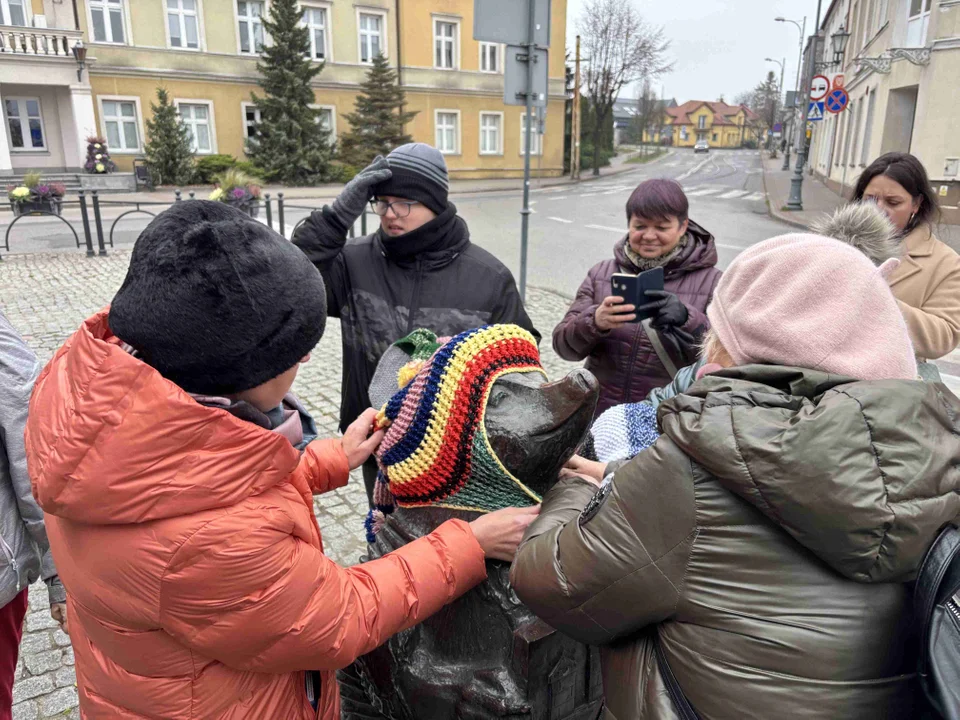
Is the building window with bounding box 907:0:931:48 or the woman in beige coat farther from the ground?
the building window with bounding box 907:0:931:48

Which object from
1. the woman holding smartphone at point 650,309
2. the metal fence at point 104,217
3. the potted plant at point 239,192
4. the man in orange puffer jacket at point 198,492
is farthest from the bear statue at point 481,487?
the potted plant at point 239,192

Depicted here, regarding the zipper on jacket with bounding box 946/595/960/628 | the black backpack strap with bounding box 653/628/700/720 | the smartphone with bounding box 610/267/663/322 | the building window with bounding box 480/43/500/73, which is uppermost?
the building window with bounding box 480/43/500/73

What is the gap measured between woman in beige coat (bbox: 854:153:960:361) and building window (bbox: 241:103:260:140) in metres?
26.9

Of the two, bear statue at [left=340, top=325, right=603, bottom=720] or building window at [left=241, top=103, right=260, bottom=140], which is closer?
bear statue at [left=340, top=325, right=603, bottom=720]

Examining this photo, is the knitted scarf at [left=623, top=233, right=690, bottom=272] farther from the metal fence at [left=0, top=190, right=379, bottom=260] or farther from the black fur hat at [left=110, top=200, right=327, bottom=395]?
the metal fence at [left=0, top=190, right=379, bottom=260]

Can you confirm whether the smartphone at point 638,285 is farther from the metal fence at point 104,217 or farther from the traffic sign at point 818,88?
the traffic sign at point 818,88

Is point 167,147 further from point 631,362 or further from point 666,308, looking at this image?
point 666,308

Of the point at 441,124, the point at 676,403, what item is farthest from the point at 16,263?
the point at 441,124

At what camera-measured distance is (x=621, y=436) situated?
67.7 inches

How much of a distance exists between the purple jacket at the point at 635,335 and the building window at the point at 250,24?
2772cm

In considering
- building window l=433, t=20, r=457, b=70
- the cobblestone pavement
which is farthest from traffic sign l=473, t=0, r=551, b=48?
building window l=433, t=20, r=457, b=70

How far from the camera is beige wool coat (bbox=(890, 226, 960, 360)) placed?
263 centimetres

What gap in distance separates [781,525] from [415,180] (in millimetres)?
1713

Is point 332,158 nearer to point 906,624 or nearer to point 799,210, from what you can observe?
point 799,210
